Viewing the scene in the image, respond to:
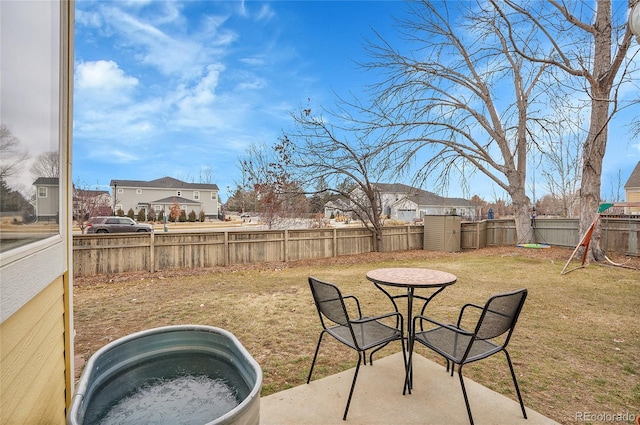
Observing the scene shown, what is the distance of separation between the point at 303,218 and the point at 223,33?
7.80 meters

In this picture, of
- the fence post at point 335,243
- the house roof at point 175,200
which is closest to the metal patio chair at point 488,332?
the fence post at point 335,243

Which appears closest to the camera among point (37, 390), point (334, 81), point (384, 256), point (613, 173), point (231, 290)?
point (37, 390)

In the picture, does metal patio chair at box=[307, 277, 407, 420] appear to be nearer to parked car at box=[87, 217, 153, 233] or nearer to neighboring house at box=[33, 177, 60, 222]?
neighboring house at box=[33, 177, 60, 222]

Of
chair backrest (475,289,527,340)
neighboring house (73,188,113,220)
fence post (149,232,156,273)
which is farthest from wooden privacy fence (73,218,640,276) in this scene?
neighboring house (73,188,113,220)

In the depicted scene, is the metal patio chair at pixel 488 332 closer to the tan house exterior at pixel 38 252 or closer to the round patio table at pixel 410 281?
the round patio table at pixel 410 281

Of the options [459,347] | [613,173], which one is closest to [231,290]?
[459,347]

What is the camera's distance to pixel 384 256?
34.6 feet

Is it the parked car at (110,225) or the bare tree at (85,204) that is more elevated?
the bare tree at (85,204)

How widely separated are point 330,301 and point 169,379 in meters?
1.13

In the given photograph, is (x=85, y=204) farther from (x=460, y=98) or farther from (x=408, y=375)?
(x=408, y=375)

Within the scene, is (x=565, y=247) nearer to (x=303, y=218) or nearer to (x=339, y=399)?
(x=303, y=218)

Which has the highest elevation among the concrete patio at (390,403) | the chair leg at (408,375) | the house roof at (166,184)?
the house roof at (166,184)

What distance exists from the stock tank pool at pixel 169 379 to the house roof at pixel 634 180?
27903 mm

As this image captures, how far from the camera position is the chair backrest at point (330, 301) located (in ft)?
7.34
